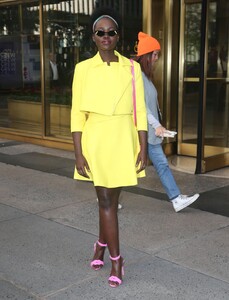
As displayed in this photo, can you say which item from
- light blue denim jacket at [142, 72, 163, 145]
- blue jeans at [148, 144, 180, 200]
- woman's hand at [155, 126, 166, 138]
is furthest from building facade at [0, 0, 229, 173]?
woman's hand at [155, 126, 166, 138]

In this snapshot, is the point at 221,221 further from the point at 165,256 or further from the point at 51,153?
the point at 51,153

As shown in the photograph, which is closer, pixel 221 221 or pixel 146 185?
pixel 221 221

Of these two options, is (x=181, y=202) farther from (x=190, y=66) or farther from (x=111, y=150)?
(x=190, y=66)

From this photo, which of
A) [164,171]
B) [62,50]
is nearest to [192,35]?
[62,50]

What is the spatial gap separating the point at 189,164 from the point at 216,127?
777mm

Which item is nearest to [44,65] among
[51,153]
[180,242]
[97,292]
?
[51,153]

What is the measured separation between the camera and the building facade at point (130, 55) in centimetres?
714

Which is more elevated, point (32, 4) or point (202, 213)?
point (32, 4)

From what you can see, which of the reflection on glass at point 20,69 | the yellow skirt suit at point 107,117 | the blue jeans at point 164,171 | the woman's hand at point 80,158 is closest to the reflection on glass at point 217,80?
the blue jeans at point 164,171

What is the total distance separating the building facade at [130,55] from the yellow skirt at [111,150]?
347 cm

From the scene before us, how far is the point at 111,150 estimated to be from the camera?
3.36 meters

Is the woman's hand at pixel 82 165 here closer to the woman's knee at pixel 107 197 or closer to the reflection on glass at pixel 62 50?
the woman's knee at pixel 107 197

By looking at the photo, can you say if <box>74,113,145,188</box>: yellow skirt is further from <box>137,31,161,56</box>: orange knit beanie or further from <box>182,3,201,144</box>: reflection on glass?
<box>182,3,201,144</box>: reflection on glass

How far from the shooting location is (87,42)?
8578 millimetres
